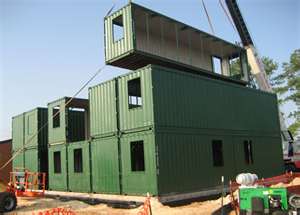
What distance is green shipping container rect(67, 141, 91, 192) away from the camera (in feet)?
69.4

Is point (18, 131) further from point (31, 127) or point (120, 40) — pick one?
point (120, 40)

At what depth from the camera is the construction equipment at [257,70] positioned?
30672 mm

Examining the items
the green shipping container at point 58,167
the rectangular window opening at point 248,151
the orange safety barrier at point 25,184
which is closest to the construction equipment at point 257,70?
the rectangular window opening at point 248,151

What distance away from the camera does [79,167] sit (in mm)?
23516

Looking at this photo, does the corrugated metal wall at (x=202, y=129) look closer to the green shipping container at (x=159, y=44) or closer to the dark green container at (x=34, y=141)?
the green shipping container at (x=159, y=44)

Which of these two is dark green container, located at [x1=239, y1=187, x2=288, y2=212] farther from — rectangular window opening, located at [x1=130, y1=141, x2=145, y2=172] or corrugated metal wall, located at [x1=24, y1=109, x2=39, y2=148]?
corrugated metal wall, located at [x1=24, y1=109, x2=39, y2=148]

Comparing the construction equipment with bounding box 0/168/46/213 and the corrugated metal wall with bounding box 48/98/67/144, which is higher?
the corrugated metal wall with bounding box 48/98/67/144

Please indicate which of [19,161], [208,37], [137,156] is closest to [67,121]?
[137,156]

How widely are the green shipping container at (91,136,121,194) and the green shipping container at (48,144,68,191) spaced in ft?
11.4

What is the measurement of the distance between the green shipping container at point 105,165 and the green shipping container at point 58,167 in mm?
3475

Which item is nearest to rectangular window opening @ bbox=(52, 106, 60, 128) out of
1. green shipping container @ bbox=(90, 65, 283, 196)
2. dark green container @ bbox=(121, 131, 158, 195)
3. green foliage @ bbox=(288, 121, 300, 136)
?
green shipping container @ bbox=(90, 65, 283, 196)

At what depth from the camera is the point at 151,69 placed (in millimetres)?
17312

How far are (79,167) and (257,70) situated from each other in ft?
65.2

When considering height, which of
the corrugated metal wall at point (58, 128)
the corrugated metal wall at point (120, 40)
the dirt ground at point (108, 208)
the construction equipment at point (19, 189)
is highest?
the corrugated metal wall at point (120, 40)
